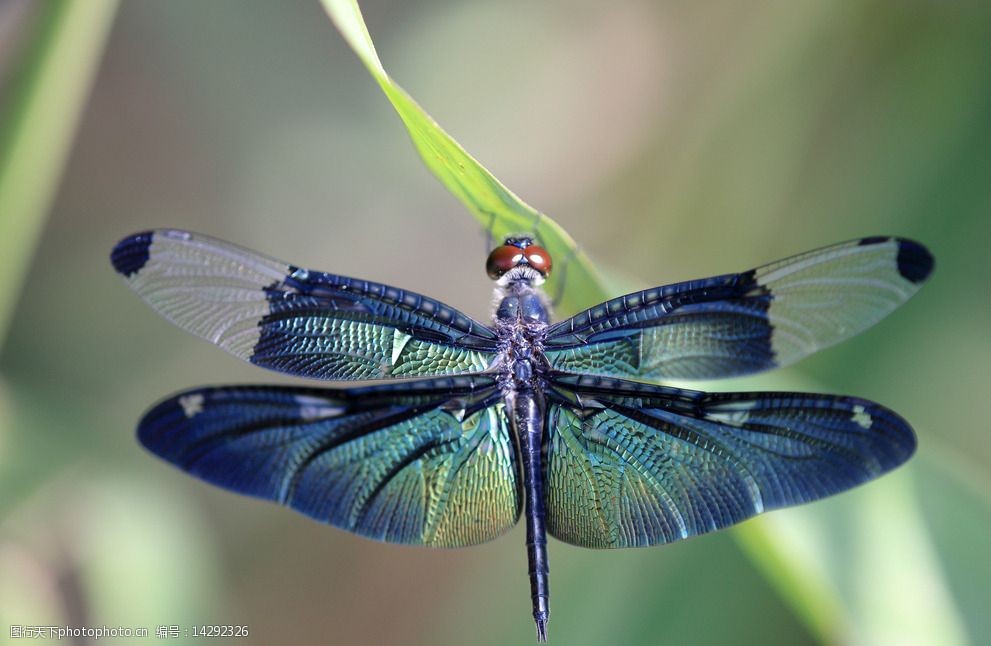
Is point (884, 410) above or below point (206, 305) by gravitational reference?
below

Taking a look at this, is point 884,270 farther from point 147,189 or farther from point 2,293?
point 147,189

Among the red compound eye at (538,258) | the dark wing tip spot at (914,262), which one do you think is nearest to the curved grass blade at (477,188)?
the red compound eye at (538,258)

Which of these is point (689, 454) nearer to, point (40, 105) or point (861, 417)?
point (861, 417)

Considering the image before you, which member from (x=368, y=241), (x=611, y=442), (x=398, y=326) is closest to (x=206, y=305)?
(x=398, y=326)

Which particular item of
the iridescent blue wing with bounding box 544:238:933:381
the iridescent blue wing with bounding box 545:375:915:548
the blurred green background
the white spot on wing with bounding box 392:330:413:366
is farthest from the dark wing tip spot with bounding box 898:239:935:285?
the white spot on wing with bounding box 392:330:413:366

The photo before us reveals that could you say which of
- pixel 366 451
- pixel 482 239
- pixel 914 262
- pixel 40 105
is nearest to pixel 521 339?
pixel 366 451

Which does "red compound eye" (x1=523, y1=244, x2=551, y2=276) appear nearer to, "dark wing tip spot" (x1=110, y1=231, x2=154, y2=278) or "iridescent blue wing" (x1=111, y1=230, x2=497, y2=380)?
"iridescent blue wing" (x1=111, y1=230, x2=497, y2=380)

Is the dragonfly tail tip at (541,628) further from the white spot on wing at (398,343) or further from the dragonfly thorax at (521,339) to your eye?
the white spot on wing at (398,343)
